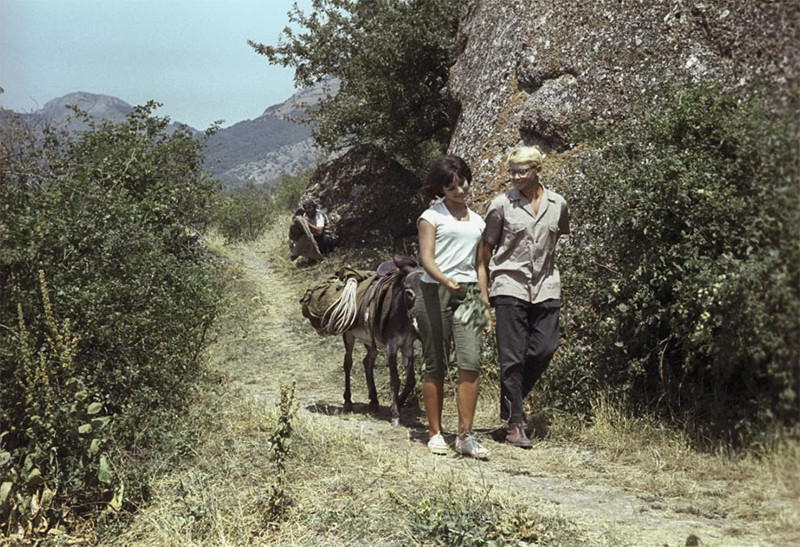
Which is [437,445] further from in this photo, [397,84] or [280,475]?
[397,84]

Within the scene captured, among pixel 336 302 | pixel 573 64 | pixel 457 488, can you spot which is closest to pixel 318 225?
pixel 573 64

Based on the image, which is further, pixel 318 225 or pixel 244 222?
pixel 244 222

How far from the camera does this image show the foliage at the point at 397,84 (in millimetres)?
14492

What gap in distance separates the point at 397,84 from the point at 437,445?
9900 millimetres

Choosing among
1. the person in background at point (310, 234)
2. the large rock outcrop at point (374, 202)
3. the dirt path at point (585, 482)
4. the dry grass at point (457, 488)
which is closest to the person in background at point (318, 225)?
the person in background at point (310, 234)

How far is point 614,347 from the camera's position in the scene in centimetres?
643

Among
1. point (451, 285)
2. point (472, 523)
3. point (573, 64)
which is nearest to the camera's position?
point (472, 523)

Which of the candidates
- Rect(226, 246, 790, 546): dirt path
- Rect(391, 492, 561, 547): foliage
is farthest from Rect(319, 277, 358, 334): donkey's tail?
Rect(391, 492, 561, 547): foliage

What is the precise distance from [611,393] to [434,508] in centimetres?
226

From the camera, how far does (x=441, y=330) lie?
5.85 metres

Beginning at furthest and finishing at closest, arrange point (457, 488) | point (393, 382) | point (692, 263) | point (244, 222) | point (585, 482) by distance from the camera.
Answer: point (244, 222) < point (393, 382) < point (692, 263) < point (585, 482) < point (457, 488)

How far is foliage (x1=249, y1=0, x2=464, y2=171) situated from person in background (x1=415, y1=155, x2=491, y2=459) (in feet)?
26.8

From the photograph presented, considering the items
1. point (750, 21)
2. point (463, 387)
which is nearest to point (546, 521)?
point (463, 387)

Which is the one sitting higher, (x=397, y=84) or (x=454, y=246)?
(x=397, y=84)
